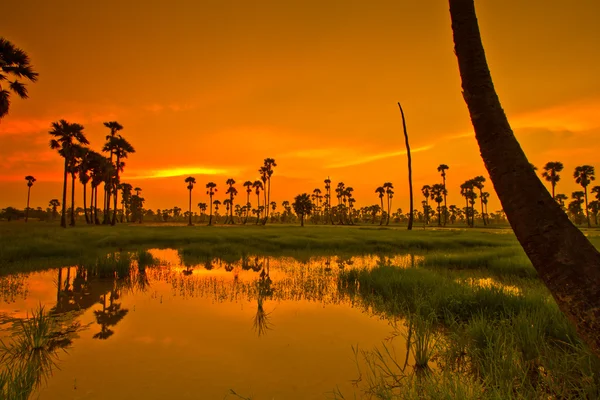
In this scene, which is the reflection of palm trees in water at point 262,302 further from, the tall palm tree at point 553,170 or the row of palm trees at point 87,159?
the tall palm tree at point 553,170

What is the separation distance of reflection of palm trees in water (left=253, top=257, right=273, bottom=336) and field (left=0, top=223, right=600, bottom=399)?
0.04 metres

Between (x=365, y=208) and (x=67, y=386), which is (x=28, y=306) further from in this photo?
(x=365, y=208)

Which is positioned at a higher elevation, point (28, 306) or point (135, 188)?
point (135, 188)

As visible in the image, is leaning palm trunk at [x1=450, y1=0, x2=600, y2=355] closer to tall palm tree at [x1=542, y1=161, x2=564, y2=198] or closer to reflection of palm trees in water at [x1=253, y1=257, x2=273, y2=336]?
reflection of palm trees in water at [x1=253, y1=257, x2=273, y2=336]

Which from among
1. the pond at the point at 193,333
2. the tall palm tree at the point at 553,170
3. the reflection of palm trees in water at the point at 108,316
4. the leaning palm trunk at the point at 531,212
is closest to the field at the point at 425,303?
the pond at the point at 193,333

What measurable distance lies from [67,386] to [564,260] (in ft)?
22.2

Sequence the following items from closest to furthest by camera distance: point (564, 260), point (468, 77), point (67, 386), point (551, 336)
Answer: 1. point (564, 260)
2. point (468, 77)
3. point (67, 386)
4. point (551, 336)

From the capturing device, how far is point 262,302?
32.8 feet

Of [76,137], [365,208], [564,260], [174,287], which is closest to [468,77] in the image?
[564,260]

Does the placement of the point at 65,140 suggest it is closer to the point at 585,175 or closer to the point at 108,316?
the point at 108,316

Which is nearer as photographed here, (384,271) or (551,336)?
(551,336)

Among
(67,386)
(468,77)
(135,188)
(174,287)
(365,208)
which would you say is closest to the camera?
(468,77)

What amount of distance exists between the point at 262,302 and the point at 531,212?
323 inches

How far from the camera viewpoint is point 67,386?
4.92m
